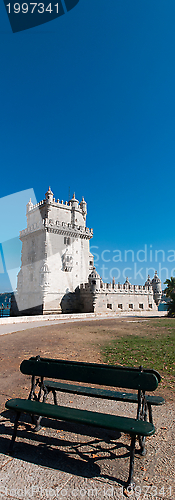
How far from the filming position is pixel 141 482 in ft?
11.4

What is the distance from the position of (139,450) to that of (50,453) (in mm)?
1368

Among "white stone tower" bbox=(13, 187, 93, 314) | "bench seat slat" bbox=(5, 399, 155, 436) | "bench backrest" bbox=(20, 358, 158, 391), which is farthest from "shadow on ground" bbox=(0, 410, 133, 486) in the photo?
"white stone tower" bbox=(13, 187, 93, 314)

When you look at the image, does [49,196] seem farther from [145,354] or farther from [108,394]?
[108,394]

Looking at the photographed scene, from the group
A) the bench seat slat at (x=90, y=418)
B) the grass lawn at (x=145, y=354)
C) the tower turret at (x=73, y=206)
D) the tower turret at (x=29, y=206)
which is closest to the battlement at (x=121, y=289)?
the tower turret at (x=73, y=206)

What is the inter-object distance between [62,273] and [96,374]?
105 feet

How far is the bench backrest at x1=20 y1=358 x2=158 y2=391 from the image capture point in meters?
4.38

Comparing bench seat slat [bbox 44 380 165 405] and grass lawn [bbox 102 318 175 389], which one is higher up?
bench seat slat [bbox 44 380 165 405]

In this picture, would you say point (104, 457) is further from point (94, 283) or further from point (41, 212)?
point (41, 212)

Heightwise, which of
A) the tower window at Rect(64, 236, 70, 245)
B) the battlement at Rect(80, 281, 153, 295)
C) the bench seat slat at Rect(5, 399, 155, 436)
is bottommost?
the bench seat slat at Rect(5, 399, 155, 436)

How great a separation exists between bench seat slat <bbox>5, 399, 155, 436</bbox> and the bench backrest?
23.3 inches

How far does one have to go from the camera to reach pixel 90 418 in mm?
3928

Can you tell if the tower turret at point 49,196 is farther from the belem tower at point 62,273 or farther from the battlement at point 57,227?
the battlement at point 57,227

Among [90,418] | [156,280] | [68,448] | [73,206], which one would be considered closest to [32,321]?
[73,206]

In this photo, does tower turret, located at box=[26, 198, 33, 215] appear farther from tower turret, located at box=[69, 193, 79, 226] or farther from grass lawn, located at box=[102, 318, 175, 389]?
grass lawn, located at box=[102, 318, 175, 389]
